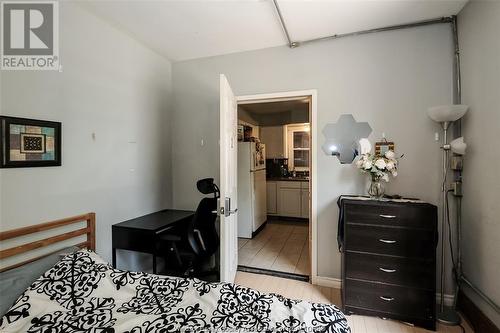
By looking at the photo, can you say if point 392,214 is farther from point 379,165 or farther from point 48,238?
point 48,238

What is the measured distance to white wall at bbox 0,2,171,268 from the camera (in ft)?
5.51

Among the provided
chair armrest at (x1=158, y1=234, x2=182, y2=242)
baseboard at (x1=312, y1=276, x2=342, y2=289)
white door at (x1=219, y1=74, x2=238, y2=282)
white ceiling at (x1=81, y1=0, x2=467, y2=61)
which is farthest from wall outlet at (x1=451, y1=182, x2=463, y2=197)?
chair armrest at (x1=158, y1=234, x2=182, y2=242)

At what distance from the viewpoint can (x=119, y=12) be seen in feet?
6.88

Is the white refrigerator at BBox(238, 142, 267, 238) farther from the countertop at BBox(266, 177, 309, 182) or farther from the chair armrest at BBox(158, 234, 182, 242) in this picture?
the chair armrest at BBox(158, 234, 182, 242)

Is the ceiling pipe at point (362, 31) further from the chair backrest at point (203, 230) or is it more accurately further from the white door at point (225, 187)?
the chair backrest at point (203, 230)

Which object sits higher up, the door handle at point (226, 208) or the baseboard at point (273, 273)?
the door handle at point (226, 208)

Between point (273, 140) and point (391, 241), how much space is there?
388cm

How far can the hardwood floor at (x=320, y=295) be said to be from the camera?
1911mm

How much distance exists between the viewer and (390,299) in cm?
199

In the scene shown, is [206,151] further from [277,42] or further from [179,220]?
[277,42]

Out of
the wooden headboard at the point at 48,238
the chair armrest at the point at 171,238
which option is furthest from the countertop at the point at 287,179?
the wooden headboard at the point at 48,238

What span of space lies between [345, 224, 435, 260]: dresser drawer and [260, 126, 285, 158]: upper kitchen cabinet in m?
3.59

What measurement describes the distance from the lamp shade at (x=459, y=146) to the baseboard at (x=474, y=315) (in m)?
1.25

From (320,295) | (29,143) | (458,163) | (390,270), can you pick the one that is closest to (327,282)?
(320,295)
